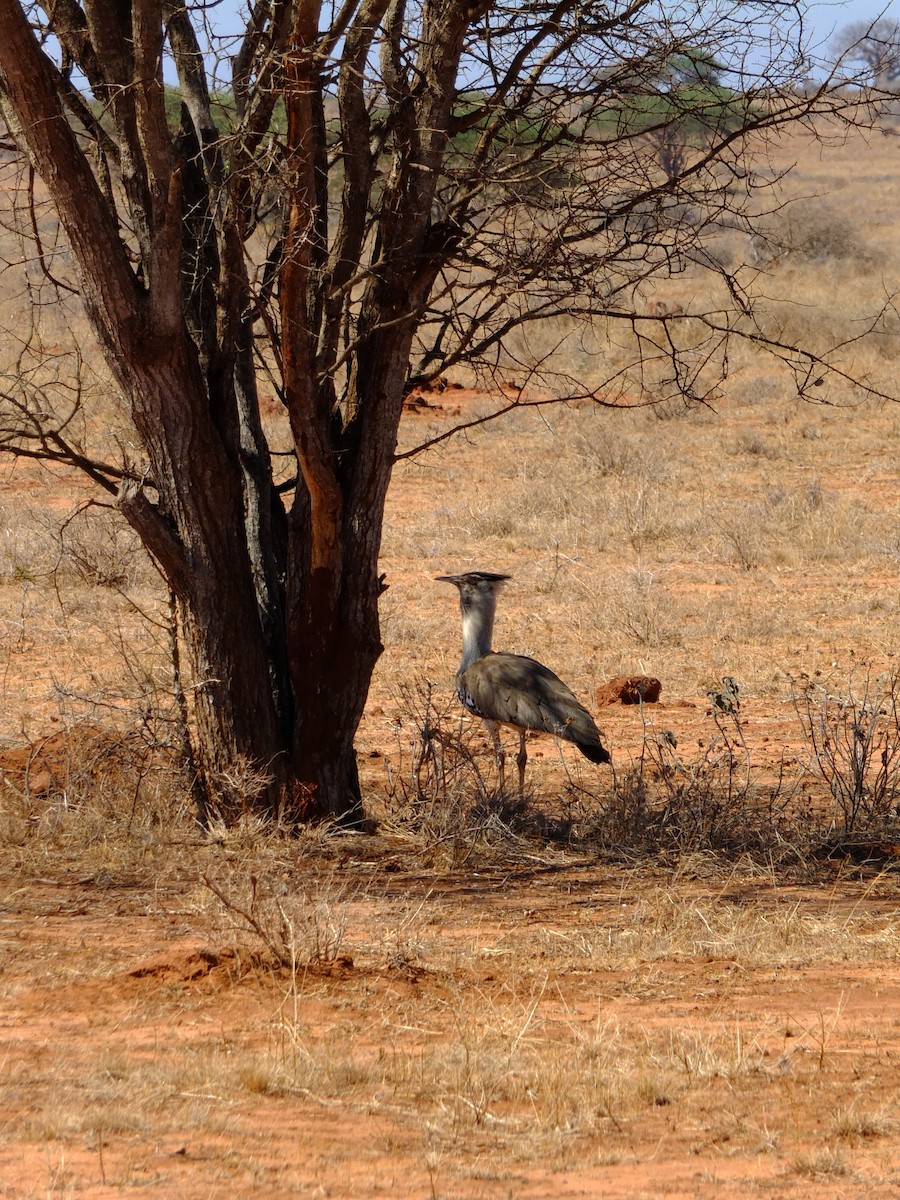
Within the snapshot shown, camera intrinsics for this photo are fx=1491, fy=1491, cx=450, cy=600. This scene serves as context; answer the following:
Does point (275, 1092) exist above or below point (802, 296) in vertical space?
below

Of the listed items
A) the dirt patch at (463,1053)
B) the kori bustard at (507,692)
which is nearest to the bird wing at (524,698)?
the kori bustard at (507,692)

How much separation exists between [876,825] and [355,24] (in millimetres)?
4157

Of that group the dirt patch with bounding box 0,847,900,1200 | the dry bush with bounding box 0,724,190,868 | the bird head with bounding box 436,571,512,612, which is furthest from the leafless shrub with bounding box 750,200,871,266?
the dirt patch with bounding box 0,847,900,1200

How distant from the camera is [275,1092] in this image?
371cm

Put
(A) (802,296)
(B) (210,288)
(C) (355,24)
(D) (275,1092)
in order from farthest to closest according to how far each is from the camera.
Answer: (A) (802,296) < (B) (210,288) < (C) (355,24) < (D) (275,1092)

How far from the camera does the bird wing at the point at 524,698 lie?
7090 millimetres

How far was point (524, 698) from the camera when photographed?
24.1 feet

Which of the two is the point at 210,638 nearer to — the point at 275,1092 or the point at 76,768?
the point at 76,768

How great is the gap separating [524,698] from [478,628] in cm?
70

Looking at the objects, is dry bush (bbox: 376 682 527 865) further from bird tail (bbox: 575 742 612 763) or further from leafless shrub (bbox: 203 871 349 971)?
leafless shrub (bbox: 203 871 349 971)

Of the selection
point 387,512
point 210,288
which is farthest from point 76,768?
point 387,512

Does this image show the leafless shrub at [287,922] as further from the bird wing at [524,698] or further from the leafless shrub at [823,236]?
the leafless shrub at [823,236]

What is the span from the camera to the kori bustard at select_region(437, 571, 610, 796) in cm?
708

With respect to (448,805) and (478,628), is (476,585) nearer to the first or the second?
(478,628)
